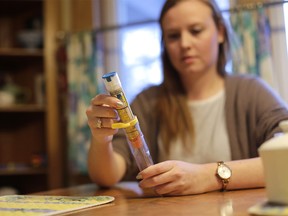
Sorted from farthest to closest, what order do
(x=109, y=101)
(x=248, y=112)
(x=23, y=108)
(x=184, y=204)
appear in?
(x=23, y=108) < (x=248, y=112) < (x=109, y=101) < (x=184, y=204)

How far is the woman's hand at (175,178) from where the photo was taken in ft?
3.30

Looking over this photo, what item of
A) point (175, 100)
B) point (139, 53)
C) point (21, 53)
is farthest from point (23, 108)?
point (175, 100)

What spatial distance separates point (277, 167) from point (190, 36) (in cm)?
90

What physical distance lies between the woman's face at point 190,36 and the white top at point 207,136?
13cm

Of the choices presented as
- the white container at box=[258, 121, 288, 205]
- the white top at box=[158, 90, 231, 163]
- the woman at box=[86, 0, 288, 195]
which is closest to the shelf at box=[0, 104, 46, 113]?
the woman at box=[86, 0, 288, 195]

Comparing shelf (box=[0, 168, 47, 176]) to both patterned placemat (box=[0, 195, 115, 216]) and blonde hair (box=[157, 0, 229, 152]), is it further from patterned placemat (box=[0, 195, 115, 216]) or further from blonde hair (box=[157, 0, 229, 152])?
patterned placemat (box=[0, 195, 115, 216])

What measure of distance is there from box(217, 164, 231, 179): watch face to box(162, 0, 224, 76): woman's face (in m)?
0.51

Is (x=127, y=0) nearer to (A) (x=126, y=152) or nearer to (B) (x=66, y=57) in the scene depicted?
(B) (x=66, y=57)

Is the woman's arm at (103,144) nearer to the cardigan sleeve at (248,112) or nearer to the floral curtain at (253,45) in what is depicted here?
the cardigan sleeve at (248,112)

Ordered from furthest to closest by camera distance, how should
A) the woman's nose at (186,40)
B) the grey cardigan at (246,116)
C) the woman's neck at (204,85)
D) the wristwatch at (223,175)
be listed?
the woman's neck at (204,85), the woman's nose at (186,40), the grey cardigan at (246,116), the wristwatch at (223,175)

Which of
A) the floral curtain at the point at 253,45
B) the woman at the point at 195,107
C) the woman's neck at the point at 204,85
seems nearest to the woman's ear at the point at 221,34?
the woman at the point at 195,107

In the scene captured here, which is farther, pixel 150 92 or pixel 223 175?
pixel 150 92

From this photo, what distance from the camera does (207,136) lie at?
1.51 metres

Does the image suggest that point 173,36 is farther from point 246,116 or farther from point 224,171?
point 224,171
